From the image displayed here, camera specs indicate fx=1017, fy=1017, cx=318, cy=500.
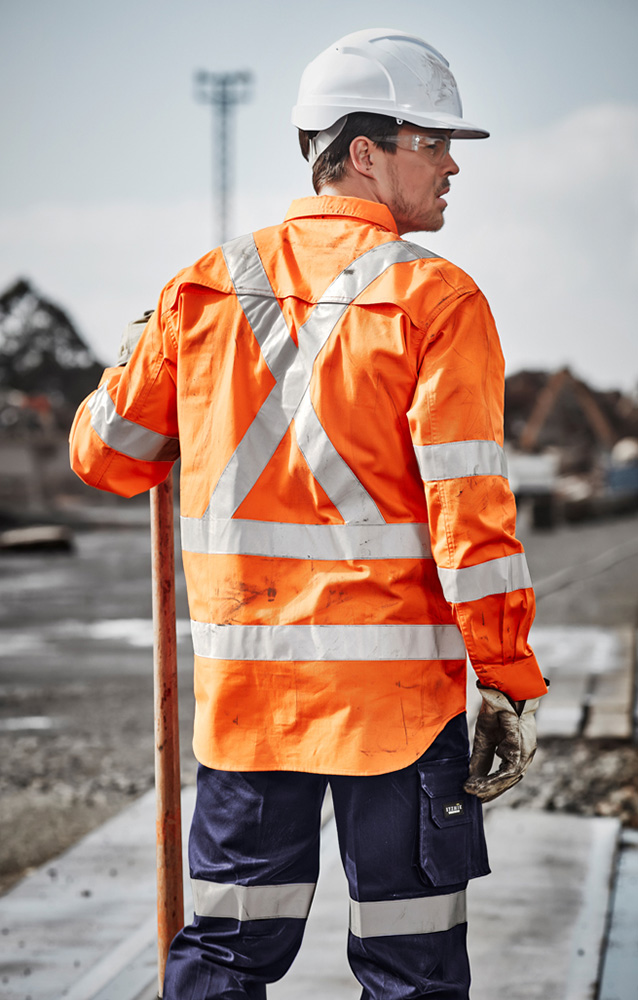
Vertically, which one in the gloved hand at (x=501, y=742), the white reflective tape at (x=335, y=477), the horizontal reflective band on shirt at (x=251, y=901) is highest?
the white reflective tape at (x=335, y=477)

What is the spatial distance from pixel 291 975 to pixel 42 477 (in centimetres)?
3213

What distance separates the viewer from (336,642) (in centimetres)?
166

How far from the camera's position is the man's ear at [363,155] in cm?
182

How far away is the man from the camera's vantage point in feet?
5.37

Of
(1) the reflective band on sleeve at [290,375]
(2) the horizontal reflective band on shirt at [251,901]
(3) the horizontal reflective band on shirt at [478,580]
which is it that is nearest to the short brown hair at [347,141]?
(1) the reflective band on sleeve at [290,375]

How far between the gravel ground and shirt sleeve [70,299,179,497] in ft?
7.00

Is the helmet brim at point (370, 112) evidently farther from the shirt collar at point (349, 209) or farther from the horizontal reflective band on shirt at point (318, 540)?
the horizontal reflective band on shirt at point (318, 540)

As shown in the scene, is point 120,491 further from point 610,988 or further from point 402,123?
point 610,988

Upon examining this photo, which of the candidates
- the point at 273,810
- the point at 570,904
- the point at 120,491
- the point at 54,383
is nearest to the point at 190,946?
the point at 273,810

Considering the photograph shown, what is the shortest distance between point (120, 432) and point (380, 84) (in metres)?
0.78

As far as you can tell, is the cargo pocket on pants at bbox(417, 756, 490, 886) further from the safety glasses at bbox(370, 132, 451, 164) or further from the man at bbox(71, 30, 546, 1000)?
the safety glasses at bbox(370, 132, 451, 164)

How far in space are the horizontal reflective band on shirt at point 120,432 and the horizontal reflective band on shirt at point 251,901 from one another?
778mm

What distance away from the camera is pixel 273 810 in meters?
1.70

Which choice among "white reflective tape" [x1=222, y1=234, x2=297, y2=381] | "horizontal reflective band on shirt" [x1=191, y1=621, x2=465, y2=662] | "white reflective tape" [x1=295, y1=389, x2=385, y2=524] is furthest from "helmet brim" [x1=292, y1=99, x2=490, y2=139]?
"horizontal reflective band on shirt" [x1=191, y1=621, x2=465, y2=662]
